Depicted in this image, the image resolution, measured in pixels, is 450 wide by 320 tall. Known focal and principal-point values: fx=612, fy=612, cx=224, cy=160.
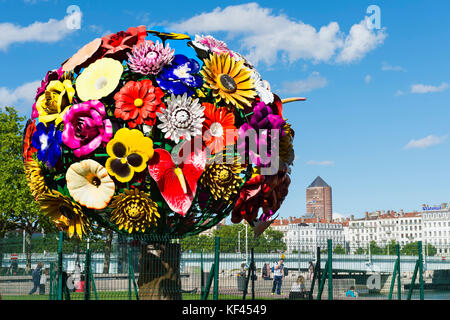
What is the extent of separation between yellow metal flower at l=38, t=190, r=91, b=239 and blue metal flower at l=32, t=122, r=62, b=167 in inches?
31.7

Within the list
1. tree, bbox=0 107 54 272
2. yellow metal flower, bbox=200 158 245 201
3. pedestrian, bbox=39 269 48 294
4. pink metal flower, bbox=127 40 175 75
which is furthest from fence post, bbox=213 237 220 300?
tree, bbox=0 107 54 272

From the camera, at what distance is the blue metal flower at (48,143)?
1327 centimetres

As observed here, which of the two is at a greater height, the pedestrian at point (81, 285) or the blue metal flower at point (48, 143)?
the blue metal flower at point (48, 143)

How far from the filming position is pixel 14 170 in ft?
131

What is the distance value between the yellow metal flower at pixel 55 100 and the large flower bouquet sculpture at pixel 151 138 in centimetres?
3

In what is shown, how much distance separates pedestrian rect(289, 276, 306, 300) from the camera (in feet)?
57.5

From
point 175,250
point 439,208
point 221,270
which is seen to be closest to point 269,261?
point 221,270

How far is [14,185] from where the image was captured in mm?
40031

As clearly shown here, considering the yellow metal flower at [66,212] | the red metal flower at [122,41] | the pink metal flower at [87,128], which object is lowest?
the yellow metal flower at [66,212]

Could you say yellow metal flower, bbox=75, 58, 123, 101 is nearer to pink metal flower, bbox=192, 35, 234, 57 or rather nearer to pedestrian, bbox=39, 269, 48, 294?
pink metal flower, bbox=192, 35, 234, 57

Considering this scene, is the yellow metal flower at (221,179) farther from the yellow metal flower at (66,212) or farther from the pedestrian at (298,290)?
the pedestrian at (298,290)

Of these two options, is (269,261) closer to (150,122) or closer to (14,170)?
(150,122)

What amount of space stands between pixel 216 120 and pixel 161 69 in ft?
5.30

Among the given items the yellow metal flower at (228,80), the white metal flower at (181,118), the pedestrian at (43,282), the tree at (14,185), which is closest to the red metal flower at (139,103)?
the white metal flower at (181,118)
